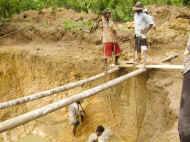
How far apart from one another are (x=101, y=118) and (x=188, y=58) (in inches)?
339

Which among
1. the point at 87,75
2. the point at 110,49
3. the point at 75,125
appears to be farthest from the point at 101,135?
the point at 110,49

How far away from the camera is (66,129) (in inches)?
463

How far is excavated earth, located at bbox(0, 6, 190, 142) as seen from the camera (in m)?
9.27

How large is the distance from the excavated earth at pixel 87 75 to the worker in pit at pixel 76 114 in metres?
0.15

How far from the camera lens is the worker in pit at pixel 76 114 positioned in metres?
11.1

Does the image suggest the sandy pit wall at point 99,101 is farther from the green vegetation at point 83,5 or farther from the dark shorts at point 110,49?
the green vegetation at point 83,5

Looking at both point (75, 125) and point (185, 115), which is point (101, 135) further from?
Result: point (185, 115)

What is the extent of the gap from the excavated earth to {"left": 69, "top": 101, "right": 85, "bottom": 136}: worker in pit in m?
0.15

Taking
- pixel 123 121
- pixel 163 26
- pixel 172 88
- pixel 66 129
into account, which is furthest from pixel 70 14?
pixel 172 88

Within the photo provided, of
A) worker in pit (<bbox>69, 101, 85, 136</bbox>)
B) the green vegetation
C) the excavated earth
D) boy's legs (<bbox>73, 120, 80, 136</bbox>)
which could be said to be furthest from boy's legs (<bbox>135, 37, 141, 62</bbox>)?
the green vegetation

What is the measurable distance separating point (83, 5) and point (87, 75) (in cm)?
571

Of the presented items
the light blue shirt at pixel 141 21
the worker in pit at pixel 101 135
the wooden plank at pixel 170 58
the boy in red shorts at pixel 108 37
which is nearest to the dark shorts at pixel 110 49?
the boy in red shorts at pixel 108 37

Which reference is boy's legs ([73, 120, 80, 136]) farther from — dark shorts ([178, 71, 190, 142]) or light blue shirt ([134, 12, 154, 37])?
dark shorts ([178, 71, 190, 142])

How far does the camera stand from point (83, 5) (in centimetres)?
1628
